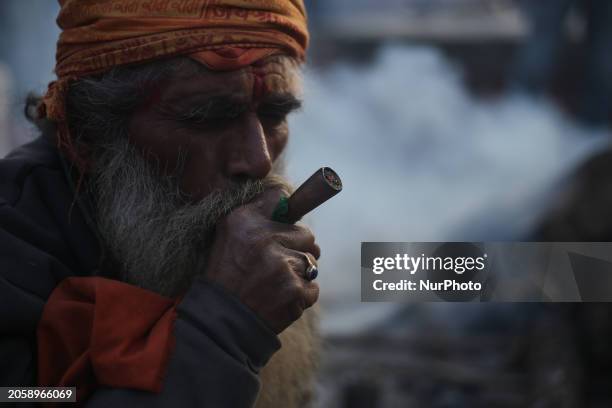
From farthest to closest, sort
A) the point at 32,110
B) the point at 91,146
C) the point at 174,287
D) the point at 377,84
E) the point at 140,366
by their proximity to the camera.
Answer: the point at 377,84, the point at 32,110, the point at 91,146, the point at 174,287, the point at 140,366

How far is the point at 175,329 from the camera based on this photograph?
1.35 metres

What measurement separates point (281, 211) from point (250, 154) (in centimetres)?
22

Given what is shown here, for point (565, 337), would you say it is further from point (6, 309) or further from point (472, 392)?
point (6, 309)

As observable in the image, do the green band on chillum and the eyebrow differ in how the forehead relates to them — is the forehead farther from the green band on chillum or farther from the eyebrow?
the green band on chillum

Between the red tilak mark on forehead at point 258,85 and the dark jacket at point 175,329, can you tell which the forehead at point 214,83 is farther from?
the dark jacket at point 175,329

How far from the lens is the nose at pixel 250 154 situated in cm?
162

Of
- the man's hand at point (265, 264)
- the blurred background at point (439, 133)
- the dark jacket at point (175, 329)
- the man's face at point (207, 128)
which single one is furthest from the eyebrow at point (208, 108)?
the blurred background at point (439, 133)

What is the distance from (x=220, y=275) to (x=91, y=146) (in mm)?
653

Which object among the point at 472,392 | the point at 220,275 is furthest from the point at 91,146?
the point at 472,392

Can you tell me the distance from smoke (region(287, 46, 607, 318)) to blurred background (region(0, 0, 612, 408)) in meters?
0.01

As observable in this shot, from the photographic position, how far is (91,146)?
1804 millimetres

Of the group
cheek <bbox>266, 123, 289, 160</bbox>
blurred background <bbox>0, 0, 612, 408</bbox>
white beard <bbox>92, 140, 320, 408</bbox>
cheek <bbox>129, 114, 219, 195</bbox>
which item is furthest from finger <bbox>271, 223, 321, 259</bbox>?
blurred background <bbox>0, 0, 612, 408</bbox>

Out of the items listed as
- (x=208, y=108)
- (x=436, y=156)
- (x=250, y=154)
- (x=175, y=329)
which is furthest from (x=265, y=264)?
(x=436, y=156)

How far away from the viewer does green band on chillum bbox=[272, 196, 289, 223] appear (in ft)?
4.87
